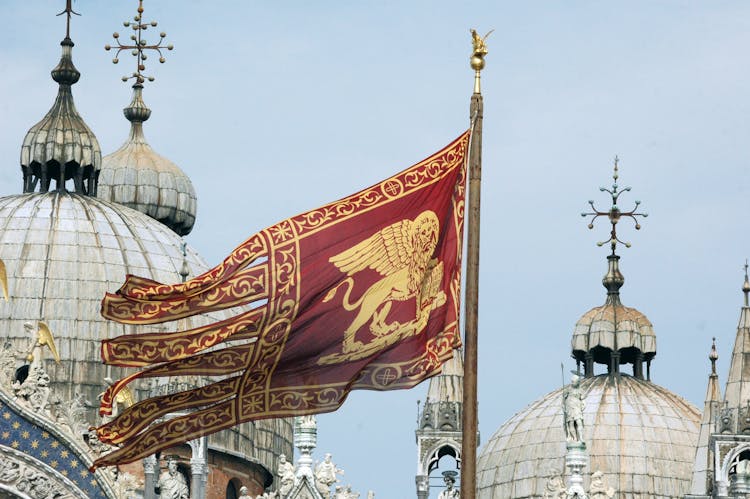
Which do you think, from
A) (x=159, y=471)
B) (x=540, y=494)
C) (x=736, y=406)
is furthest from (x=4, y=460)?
(x=540, y=494)

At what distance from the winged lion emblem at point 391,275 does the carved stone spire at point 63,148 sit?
150ft

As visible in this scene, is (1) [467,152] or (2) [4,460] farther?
(2) [4,460]

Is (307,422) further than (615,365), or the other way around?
(615,365)

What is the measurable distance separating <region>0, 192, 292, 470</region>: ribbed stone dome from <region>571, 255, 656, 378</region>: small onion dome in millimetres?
10360

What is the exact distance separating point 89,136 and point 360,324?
154 ft

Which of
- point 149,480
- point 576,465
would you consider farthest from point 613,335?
point 149,480

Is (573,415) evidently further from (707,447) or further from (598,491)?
(707,447)

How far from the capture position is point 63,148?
322ft

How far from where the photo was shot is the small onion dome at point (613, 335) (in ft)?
333

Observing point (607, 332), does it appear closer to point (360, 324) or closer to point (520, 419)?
point (520, 419)

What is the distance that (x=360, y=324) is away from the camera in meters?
52.4

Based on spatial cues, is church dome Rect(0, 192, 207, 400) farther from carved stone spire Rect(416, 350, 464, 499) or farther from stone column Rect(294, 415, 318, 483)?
stone column Rect(294, 415, 318, 483)

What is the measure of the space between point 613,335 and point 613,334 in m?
0.07

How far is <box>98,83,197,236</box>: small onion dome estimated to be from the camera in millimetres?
104812
